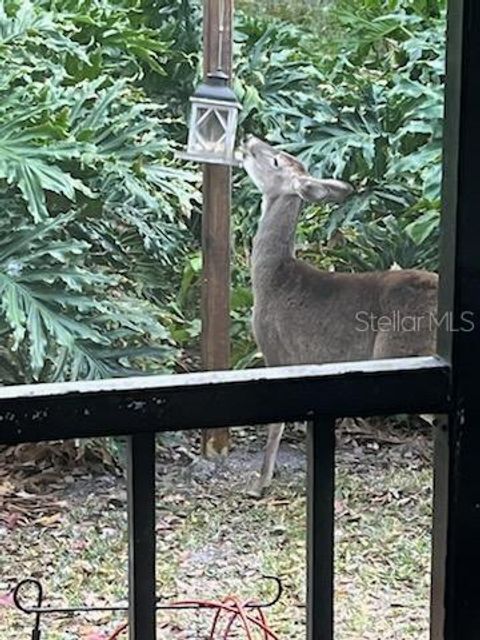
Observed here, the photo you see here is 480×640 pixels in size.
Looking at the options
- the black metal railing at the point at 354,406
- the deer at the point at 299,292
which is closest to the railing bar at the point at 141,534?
the black metal railing at the point at 354,406

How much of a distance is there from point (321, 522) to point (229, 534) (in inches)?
62.3

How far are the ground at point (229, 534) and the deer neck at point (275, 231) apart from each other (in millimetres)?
444

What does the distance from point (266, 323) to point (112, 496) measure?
549 millimetres

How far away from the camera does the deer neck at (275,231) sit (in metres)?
2.40

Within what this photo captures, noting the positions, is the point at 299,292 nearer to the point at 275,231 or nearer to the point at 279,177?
the point at 275,231

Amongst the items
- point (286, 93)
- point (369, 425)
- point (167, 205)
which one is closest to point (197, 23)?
point (286, 93)

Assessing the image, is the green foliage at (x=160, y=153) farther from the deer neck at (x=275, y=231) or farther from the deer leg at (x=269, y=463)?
the deer leg at (x=269, y=463)

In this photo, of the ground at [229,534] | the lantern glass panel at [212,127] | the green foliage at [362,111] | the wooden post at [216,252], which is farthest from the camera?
the green foliage at [362,111]

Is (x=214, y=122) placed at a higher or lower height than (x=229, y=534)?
higher

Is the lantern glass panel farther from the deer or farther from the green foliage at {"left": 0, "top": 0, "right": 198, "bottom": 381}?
the green foliage at {"left": 0, "top": 0, "right": 198, "bottom": 381}

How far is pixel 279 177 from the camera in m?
2.39

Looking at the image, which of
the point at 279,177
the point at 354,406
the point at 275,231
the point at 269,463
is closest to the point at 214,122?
the point at 279,177

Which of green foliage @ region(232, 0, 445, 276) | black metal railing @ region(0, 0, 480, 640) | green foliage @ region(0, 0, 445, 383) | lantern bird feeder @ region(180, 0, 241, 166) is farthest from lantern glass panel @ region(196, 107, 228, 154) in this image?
black metal railing @ region(0, 0, 480, 640)

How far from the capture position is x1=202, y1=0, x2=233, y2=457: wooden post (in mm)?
2416
